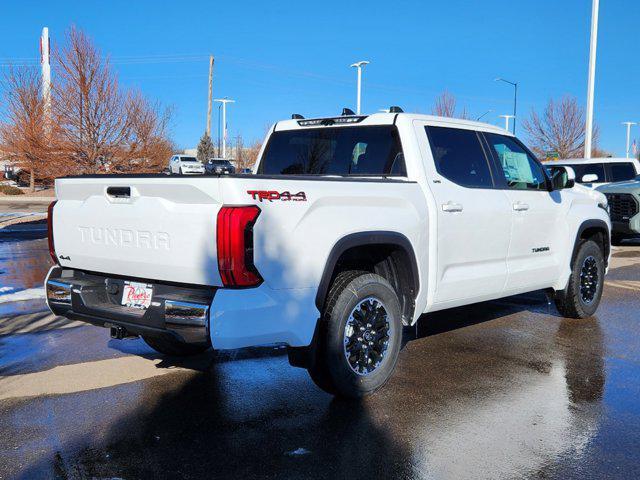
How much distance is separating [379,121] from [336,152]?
20.1 inches

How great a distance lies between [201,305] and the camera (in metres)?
3.58

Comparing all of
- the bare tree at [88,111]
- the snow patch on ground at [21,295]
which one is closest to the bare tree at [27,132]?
the bare tree at [88,111]

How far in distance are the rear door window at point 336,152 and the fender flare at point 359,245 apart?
2.32 feet

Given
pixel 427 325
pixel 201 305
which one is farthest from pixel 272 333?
pixel 427 325

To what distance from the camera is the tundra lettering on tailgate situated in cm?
383

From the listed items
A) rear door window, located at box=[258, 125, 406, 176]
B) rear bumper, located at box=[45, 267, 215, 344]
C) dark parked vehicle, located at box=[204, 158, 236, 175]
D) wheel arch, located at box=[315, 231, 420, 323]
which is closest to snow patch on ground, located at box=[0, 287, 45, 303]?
dark parked vehicle, located at box=[204, 158, 236, 175]

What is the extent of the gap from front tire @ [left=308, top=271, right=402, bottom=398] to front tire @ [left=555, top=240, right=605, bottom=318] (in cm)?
290

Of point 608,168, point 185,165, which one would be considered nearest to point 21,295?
point 608,168

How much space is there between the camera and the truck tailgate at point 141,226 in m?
3.62

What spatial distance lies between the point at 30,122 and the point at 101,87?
8909mm

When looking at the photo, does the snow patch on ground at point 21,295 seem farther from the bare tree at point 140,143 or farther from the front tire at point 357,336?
the bare tree at point 140,143

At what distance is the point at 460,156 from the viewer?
5.39 meters

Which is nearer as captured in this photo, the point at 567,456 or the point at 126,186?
the point at 567,456

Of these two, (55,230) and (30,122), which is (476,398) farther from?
(30,122)
